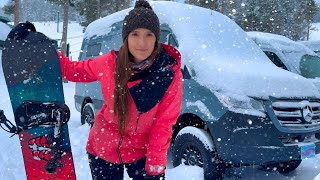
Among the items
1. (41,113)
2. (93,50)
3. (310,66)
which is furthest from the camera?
(310,66)

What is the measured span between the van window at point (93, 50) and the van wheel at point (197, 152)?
341 cm

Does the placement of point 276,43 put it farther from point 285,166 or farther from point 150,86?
point 150,86

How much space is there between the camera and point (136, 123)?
2.50 m

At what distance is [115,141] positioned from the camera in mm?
2514

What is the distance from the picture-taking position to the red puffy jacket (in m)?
2.46

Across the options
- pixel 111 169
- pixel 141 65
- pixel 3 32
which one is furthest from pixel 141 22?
pixel 3 32

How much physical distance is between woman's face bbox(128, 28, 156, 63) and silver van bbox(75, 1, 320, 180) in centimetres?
219

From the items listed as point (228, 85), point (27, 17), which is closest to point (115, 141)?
point (228, 85)

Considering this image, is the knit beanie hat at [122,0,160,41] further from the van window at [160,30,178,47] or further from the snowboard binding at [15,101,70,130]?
the van window at [160,30,178,47]

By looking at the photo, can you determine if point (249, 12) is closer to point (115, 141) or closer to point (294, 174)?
point (294, 174)

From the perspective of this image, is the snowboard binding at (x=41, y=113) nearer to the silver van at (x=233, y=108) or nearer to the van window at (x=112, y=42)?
the silver van at (x=233, y=108)

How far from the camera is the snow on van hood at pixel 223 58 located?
15.4 feet

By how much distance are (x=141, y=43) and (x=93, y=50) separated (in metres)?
5.78

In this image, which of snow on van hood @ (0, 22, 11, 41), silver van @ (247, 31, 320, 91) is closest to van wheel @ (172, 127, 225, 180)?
silver van @ (247, 31, 320, 91)
